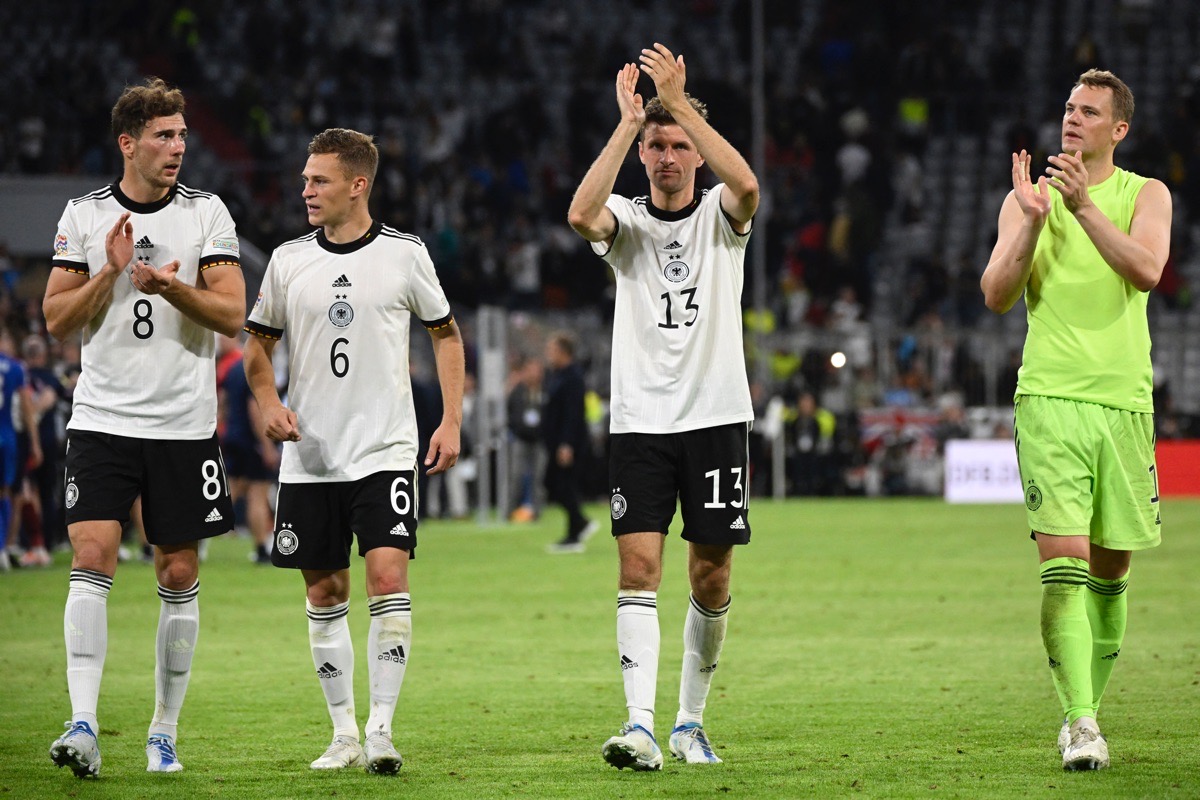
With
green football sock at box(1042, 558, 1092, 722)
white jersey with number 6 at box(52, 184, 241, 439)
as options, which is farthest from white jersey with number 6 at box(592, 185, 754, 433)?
white jersey with number 6 at box(52, 184, 241, 439)

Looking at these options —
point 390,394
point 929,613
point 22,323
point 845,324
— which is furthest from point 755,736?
point 845,324

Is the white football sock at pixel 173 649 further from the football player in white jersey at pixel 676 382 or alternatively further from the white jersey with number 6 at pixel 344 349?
the football player in white jersey at pixel 676 382

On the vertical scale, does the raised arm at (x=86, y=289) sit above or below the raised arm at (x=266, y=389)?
above

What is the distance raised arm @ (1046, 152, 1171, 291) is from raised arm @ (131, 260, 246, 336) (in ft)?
10.4

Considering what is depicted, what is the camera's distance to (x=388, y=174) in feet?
105

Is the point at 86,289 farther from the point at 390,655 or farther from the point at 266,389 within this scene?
the point at 390,655

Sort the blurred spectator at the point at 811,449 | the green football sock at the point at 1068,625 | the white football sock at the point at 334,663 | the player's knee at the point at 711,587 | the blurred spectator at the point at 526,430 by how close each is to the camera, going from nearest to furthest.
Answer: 1. the green football sock at the point at 1068,625
2. the white football sock at the point at 334,663
3. the player's knee at the point at 711,587
4. the blurred spectator at the point at 526,430
5. the blurred spectator at the point at 811,449

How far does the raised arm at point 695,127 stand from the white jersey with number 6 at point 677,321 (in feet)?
0.96

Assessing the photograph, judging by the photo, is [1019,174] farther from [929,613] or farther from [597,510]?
[597,510]

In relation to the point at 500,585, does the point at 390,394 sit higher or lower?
higher

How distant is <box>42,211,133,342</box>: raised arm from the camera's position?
6.43 m

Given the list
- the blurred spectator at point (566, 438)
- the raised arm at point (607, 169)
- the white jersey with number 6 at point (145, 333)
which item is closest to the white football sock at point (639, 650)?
the raised arm at point (607, 169)

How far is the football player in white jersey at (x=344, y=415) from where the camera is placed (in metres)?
6.59

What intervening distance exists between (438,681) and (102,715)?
1.92 m
